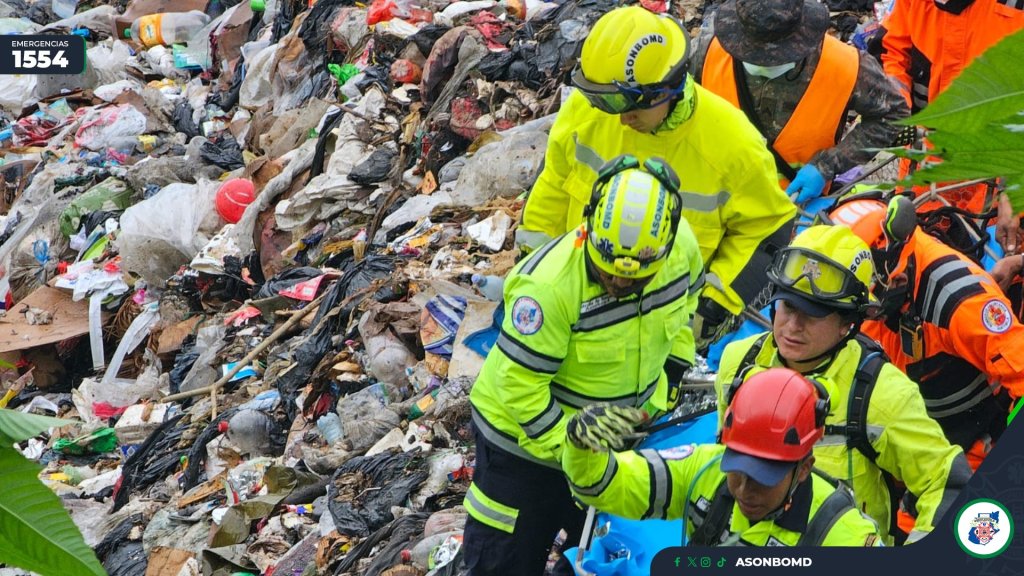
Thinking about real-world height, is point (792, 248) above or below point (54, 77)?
above

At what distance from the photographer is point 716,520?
2.51 metres

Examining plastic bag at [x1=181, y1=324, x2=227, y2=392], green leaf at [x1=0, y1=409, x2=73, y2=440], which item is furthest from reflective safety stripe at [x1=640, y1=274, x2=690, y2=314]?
plastic bag at [x1=181, y1=324, x2=227, y2=392]

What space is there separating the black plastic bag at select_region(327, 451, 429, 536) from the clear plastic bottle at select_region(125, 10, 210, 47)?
381 inches

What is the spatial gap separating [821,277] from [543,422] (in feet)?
2.64

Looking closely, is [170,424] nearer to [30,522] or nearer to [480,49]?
[480,49]

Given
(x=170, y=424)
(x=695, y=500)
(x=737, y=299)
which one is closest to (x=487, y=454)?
(x=695, y=500)

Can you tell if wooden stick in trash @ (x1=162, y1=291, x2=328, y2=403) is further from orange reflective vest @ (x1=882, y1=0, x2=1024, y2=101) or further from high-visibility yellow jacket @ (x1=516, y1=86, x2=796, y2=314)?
orange reflective vest @ (x1=882, y1=0, x2=1024, y2=101)

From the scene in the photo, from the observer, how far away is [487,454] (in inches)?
135

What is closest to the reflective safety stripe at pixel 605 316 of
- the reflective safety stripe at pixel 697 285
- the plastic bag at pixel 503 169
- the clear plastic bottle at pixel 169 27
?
the reflective safety stripe at pixel 697 285

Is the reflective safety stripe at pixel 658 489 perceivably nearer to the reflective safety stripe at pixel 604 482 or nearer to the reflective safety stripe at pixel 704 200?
the reflective safety stripe at pixel 604 482

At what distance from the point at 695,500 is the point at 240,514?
383 centimetres

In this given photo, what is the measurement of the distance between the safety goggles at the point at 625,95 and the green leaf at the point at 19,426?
10.3 ft

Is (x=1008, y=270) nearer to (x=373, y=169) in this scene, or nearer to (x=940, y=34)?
(x=940, y=34)

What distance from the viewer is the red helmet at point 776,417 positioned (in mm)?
2355
